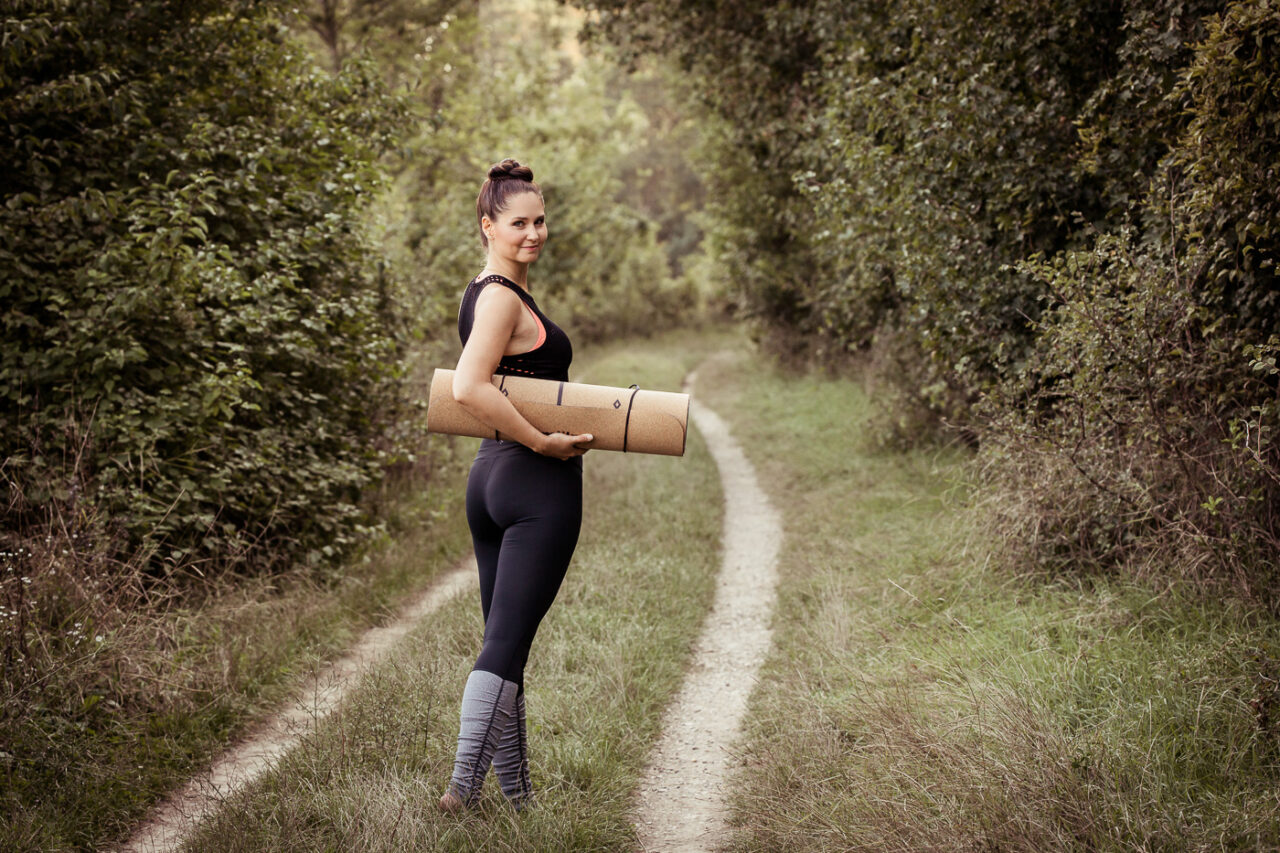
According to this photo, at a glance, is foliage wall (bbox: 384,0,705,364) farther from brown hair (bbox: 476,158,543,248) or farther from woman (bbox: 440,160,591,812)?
woman (bbox: 440,160,591,812)

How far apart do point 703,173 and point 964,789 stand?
53.7 ft

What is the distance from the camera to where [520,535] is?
317 centimetres

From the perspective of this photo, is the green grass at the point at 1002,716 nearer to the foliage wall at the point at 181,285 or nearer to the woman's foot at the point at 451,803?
the woman's foot at the point at 451,803

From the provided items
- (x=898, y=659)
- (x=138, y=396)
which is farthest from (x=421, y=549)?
(x=898, y=659)

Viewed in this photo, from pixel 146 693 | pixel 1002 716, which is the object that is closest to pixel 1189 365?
pixel 1002 716

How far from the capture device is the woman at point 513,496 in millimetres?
3162

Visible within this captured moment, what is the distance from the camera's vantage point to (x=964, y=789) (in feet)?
10.3

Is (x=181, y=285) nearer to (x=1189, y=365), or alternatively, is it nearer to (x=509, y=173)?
(x=509, y=173)

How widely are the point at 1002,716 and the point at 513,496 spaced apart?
6.73 ft

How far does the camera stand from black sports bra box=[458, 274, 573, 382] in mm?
3135

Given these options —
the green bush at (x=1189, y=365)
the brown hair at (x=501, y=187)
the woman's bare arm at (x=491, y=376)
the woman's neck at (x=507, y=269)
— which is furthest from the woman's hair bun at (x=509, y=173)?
the green bush at (x=1189, y=365)

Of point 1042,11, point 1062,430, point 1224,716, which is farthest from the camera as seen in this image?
point 1042,11

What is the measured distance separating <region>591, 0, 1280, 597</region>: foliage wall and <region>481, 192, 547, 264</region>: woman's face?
10.1ft

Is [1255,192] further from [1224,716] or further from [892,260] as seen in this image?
[892,260]
